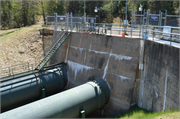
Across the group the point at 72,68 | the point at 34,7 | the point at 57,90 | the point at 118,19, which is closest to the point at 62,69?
the point at 72,68

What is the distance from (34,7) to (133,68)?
44600 millimetres

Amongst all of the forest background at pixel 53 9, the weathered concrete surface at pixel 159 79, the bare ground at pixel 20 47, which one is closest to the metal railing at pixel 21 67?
the bare ground at pixel 20 47

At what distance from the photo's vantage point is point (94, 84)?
12164 millimetres

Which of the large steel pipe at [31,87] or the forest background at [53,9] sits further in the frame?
the forest background at [53,9]

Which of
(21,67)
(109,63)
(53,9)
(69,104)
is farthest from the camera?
(53,9)

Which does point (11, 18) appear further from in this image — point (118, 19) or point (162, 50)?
point (162, 50)

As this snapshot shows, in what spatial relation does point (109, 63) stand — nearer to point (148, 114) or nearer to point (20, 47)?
Result: point (148, 114)

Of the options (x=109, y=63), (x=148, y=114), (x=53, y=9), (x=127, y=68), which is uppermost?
(x=53, y=9)

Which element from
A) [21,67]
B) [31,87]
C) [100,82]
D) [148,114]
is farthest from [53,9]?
Result: [148,114]

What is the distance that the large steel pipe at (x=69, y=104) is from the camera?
28.3ft

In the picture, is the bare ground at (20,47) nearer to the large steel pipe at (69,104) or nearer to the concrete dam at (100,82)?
the concrete dam at (100,82)

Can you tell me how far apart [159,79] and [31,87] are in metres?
10.0

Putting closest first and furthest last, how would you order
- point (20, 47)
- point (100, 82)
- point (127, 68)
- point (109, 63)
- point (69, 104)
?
point (69, 104) → point (127, 68) → point (100, 82) → point (109, 63) → point (20, 47)

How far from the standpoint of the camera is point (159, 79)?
9.23 m
